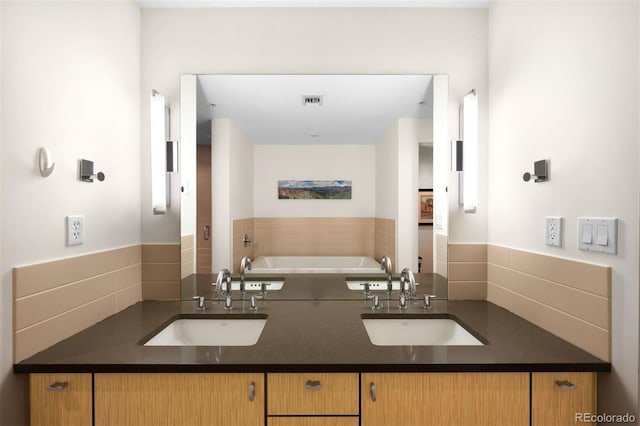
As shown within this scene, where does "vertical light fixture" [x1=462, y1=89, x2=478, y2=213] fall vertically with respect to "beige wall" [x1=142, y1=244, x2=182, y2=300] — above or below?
above

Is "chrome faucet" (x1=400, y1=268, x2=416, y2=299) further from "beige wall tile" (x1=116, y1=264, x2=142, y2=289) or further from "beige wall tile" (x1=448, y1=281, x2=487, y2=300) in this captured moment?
"beige wall tile" (x1=116, y1=264, x2=142, y2=289)

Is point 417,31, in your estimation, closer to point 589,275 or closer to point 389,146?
point 389,146

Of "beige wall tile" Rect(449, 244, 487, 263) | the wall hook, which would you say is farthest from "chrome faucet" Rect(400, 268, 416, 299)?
the wall hook

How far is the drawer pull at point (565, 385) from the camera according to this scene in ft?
3.58

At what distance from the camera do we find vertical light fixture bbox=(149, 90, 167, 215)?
1755mm

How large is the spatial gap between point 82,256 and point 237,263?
0.70m

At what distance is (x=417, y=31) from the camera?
1833 millimetres

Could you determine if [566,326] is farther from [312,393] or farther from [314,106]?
[314,106]

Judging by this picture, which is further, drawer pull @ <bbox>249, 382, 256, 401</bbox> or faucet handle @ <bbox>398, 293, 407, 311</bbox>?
faucet handle @ <bbox>398, 293, 407, 311</bbox>

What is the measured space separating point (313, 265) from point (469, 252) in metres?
0.80

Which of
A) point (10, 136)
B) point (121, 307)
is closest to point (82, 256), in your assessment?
point (121, 307)

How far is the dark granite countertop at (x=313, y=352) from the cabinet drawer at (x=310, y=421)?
161mm

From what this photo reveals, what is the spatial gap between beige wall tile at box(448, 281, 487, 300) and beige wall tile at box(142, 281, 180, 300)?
55.2 inches

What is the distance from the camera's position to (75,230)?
4.45ft
